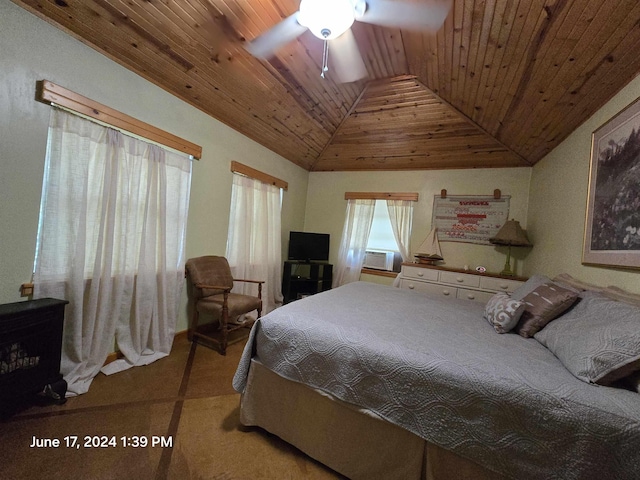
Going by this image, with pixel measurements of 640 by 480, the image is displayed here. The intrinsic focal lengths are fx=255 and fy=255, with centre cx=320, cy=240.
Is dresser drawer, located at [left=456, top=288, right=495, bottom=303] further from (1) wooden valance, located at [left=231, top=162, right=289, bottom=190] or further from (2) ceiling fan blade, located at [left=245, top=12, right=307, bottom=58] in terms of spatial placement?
(2) ceiling fan blade, located at [left=245, top=12, right=307, bottom=58]

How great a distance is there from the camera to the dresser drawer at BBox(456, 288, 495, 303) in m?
3.02

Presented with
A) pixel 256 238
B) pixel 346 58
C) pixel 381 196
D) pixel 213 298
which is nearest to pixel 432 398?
pixel 213 298

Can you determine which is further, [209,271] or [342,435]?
[209,271]

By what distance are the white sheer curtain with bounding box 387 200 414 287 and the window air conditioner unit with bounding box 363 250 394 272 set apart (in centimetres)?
26

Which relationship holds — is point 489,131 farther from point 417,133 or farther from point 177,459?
point 177,459

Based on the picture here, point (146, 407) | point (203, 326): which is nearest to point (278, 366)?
point (146, 407)

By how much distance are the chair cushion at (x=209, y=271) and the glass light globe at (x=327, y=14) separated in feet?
7.39

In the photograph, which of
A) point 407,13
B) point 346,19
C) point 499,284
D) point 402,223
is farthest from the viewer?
point 402,223

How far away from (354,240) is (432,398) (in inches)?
125

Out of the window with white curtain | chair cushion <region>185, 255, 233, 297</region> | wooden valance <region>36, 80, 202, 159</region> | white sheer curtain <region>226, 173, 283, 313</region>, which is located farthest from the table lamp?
wooden valance <region>36, 80, 202, 159</region>

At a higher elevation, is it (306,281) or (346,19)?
(346,19)

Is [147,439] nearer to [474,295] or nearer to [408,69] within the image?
[474,295]

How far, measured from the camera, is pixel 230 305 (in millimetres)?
2520

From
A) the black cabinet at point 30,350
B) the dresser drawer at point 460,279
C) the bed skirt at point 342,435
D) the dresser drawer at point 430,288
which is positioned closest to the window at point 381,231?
the dresser drawer at point 430,288
